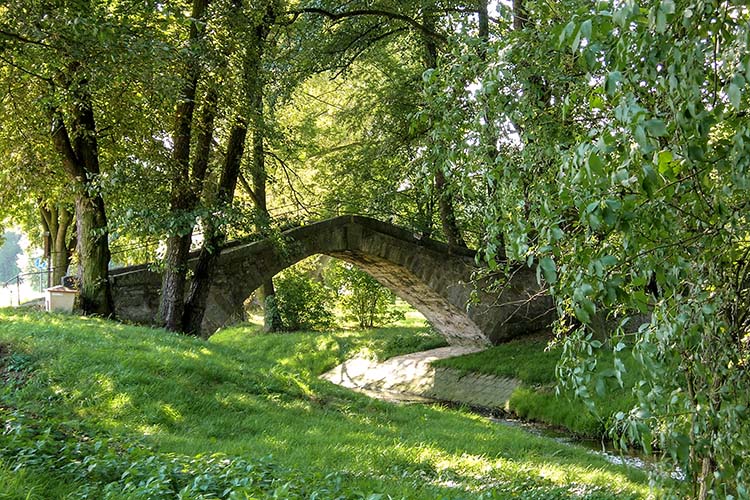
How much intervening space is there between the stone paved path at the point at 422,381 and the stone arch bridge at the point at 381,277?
3.16 feet

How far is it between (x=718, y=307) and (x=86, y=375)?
655cm

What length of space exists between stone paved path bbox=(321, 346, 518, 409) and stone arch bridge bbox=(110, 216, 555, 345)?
96cm

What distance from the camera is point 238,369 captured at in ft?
29.8

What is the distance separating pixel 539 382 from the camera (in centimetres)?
1295

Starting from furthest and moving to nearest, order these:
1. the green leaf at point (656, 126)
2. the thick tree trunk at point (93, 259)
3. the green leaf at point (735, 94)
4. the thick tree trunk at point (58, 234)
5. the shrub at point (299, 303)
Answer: the shrub at point (299, 303), the thick tree trunk at point (58, 234), the thick tree trunk at point (93, 259), the green leaf at point (656, 126), the green leaf at point (735, 94)

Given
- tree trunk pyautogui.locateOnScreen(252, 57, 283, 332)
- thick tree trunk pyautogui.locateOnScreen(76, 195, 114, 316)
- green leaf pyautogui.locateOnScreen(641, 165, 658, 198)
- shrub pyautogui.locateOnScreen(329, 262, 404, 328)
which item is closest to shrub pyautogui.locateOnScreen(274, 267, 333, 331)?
tree trunk pyautogui.locateOnScreen(252, 57, 283, 332)

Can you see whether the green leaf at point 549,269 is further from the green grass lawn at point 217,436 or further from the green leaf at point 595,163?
the green grass lawn at point 217,436

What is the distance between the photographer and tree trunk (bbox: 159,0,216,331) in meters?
10.2

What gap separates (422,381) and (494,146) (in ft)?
38.9

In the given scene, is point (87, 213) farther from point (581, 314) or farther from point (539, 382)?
point (581, 314)

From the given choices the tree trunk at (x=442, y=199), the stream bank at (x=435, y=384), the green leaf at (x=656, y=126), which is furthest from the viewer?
the tree trunk at (x=442, y=199)

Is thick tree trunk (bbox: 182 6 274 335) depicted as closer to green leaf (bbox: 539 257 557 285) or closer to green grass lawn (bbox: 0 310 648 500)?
green grass lawn (bbox: 0 310 648 500)

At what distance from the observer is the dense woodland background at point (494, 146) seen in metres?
2.08

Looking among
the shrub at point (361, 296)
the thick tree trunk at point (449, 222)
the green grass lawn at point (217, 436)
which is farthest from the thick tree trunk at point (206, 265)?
the shrub at point (361, 296)
